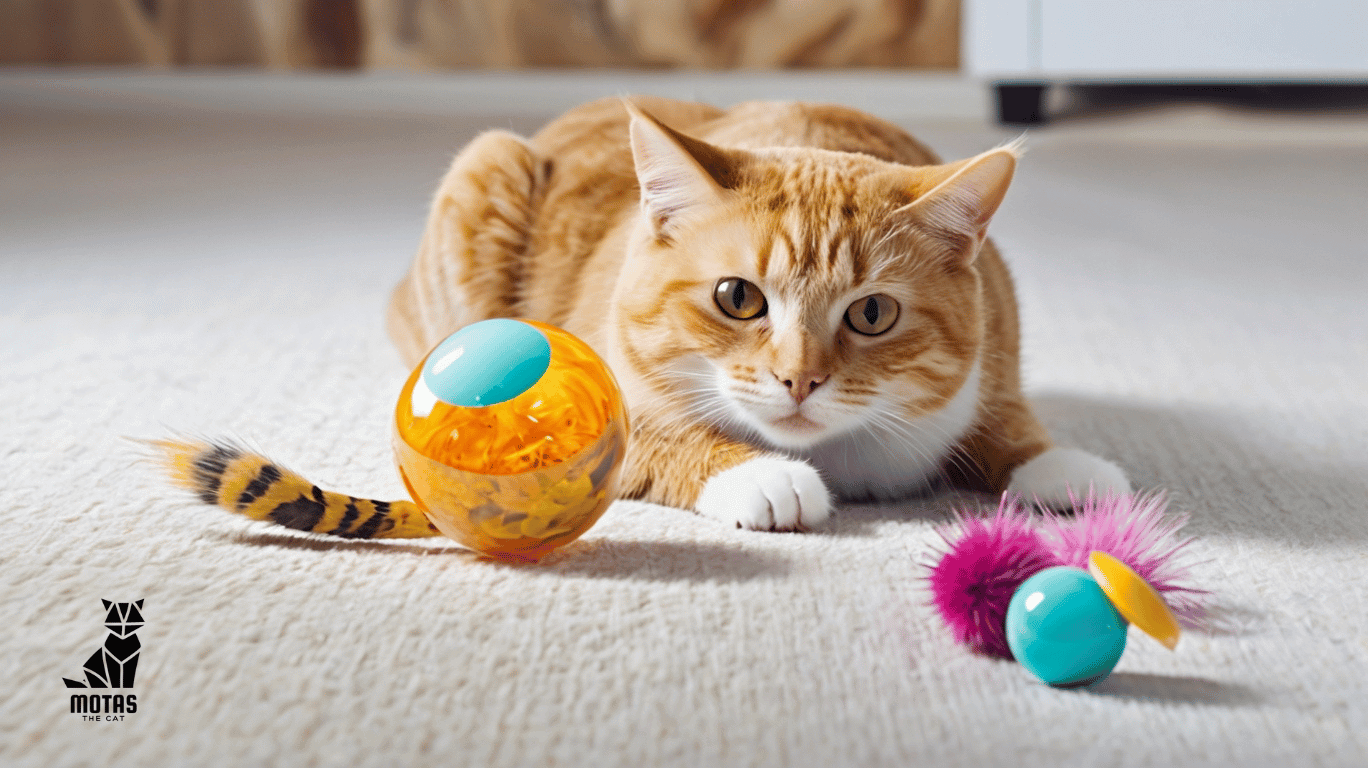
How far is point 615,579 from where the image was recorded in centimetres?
94

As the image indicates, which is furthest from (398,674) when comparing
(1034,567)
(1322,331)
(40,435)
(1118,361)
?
(1322,331)

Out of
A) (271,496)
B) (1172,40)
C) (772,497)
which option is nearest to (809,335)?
(772,497)

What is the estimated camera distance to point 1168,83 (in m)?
4.18

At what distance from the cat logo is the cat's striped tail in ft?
0.38

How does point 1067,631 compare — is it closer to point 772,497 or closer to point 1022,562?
point 1022,562

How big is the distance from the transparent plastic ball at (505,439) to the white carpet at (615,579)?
5 centimetres

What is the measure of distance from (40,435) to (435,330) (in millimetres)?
437

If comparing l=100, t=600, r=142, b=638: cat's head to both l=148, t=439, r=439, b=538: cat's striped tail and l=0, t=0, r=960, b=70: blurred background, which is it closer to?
l=148, t=439, r=439, b=538: cat's striped tail

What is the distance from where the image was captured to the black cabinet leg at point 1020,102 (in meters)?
3.72

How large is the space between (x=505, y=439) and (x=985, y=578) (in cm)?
37

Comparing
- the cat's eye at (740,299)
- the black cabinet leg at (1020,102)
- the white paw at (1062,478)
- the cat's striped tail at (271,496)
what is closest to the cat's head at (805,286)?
the cat's eye at (740,299)

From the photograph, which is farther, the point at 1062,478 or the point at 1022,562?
the point at 1062,478

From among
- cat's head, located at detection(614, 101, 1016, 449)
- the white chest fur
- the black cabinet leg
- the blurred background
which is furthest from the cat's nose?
the blurred background

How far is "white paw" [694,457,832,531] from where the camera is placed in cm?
103
